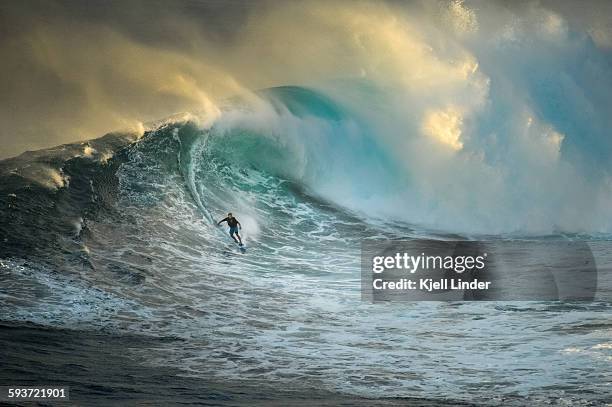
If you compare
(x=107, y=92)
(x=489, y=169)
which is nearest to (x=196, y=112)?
(x=107, y=92)

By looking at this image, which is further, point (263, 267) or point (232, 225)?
point (232, 225)

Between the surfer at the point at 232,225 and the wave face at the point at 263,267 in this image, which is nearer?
the wave face at the point at 263,267

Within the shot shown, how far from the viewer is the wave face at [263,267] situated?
346 cm

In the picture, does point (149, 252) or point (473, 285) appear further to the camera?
point (149, 252)

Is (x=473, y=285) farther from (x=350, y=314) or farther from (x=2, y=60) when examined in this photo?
(x=2, y=60)

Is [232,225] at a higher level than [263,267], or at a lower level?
higher

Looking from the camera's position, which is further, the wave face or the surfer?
the surfer

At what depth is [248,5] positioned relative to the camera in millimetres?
8094

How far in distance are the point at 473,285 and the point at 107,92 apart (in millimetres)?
4862

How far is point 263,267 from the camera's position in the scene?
5781 millimetres

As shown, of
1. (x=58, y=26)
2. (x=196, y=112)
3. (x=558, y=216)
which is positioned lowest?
(x=558, y=216)

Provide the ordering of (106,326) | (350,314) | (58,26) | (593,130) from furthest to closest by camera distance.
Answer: (593,130), (58,26), (350,314), (106,326)

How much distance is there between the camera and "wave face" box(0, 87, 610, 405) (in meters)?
3.46

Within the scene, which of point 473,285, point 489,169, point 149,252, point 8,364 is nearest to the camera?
point 8,364
